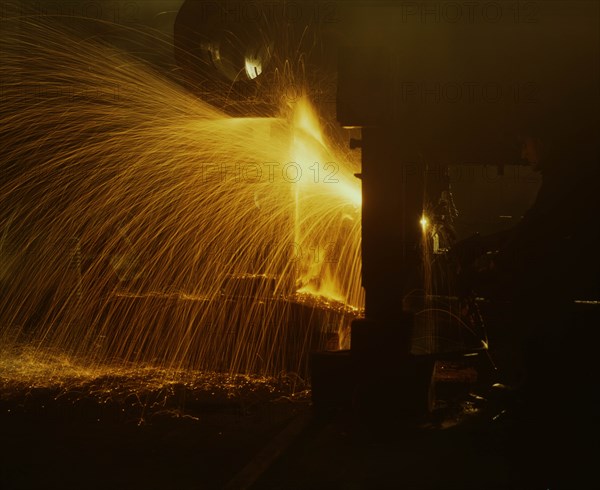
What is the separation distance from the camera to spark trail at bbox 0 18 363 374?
21.0 feet

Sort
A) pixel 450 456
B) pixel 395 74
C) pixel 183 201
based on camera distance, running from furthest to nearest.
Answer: pixel 183 201 < pixel 395 74 < pixel 450 456

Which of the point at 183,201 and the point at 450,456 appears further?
the point at 183,201

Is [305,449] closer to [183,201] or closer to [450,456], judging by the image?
[450,456]

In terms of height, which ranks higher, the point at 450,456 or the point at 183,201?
the point at 183,201

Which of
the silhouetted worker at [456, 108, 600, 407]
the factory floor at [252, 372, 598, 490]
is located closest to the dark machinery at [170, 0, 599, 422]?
the factory floor at [252, 372, 598, 490]

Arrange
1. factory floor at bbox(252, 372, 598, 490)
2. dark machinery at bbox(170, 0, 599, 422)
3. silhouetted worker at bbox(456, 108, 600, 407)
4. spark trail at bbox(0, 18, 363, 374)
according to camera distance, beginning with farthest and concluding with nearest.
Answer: spark trail at bbox(0, 18, 363, 374)
dark machinery at bbox(170, 0, 599, 422)
silhouetted worker at bbox(456, 108, 600, 407)
factory floor at bbox(252, 372, 598, 490)

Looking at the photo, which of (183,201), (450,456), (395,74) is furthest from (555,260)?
(183,201)

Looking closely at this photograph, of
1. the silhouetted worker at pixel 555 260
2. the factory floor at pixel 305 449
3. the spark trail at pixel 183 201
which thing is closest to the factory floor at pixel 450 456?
the factory floor at pixel 305 449

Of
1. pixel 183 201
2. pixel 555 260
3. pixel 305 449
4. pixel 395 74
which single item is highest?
Result: pixel 183 201

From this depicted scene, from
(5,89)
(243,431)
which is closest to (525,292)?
(243,431)

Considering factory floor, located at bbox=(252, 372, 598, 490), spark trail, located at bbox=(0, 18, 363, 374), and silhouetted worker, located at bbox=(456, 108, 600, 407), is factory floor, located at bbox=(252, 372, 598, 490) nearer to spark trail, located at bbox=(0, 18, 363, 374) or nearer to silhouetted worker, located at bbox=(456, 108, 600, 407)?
silhouetted worker, located at bbox=(456, 108, 600, 407)

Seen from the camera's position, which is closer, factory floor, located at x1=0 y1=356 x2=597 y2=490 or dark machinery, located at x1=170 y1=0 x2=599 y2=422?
factory floor, located at x1=0 y1=356 x2=597 y2=490

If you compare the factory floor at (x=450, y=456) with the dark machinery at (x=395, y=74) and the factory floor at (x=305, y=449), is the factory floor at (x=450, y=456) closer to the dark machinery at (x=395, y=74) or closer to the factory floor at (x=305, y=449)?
the factory floor at (x=305, y=449)

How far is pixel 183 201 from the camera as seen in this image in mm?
8211
